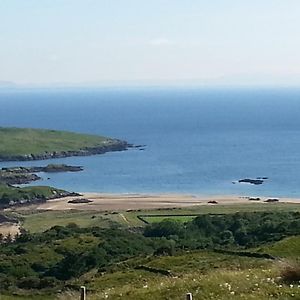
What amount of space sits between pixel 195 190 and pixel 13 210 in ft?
86.5

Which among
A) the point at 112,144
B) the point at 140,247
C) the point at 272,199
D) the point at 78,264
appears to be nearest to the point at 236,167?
the point at 272,199

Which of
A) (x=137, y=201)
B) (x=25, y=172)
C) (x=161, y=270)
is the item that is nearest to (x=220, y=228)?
(x=137, y=201)

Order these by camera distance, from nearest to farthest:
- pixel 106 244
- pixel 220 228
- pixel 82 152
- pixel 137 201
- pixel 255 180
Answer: pixel 106 244 → pixel 220 228 → pixel 137 201 → pixel 255 180 → pixel 82 152

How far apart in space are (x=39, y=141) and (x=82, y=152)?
1525 cm

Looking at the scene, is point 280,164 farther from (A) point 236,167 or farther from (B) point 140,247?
(B) point 140,247

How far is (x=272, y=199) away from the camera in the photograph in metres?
93.4

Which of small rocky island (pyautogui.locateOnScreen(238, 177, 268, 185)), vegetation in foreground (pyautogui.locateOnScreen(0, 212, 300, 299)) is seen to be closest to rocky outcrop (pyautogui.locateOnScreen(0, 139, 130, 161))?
small rocky island (pyautogui.locateOnScreen(238, 177, 268, 185))

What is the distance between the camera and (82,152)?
536ft

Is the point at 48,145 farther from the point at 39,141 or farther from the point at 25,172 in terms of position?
the point at 25,172

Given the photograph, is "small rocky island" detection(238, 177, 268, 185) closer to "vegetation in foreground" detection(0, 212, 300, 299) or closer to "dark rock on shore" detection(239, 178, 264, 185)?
"dark rock on shore" detection(239, 178, 264, 185)

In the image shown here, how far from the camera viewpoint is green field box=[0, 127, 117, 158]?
163500mm

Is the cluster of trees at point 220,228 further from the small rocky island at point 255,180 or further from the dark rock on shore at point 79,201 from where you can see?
the small rocky island at point 255,180

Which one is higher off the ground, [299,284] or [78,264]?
[299,284]

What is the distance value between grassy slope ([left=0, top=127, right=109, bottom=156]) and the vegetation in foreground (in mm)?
98300
